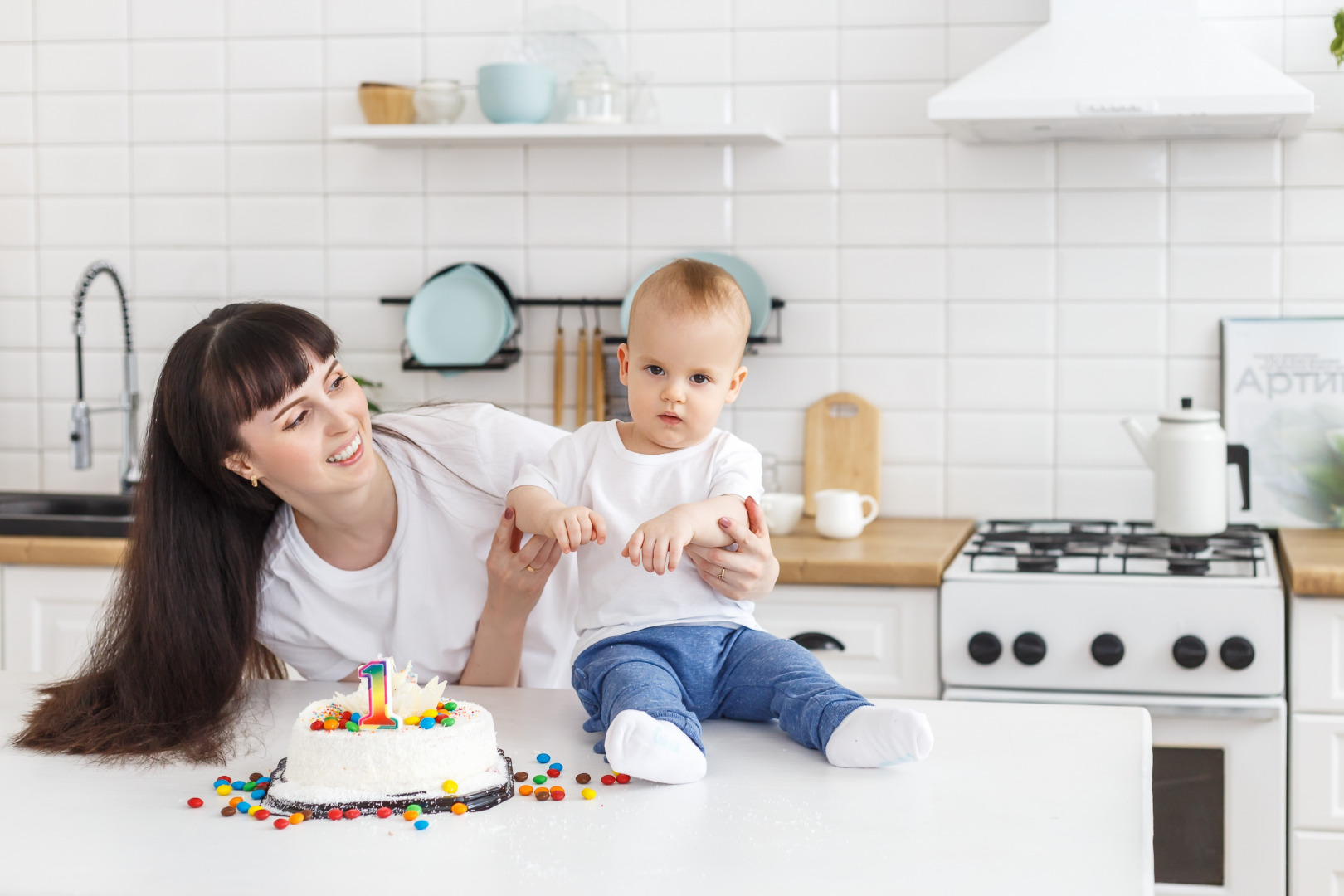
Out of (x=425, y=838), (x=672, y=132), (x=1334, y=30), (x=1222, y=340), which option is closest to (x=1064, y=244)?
(x=1222, y=340)

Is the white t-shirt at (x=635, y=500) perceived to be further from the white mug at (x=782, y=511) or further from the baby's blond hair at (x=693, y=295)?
the white mug at (x=782, y=511)

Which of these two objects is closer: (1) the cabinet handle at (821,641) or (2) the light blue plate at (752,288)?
(1) the cabinet handle at (821,641)

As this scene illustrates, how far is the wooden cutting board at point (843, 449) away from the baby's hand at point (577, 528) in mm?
1482

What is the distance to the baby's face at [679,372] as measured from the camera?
1.36 m

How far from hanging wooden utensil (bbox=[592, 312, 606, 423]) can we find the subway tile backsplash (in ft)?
0.30

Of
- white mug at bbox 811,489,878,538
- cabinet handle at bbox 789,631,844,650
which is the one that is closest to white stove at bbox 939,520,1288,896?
cabinet handle at bbox 789,631,844,650

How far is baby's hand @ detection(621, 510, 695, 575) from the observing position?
4.01ft

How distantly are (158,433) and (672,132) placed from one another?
138 centimetres

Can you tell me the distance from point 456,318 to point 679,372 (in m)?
1.53

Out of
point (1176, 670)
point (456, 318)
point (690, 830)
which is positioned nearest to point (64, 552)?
point (456, 318)

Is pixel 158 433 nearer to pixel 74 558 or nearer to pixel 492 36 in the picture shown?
pixel 74 558

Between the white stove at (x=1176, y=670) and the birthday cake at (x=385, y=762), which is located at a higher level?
the birthday cake at (x=385, y=762)

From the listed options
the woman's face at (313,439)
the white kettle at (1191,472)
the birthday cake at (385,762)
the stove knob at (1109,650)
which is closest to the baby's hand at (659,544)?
the birthday cake at (385,762)

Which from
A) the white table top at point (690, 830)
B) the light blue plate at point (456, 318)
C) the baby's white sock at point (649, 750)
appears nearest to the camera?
the white table top at point (690, 830)
